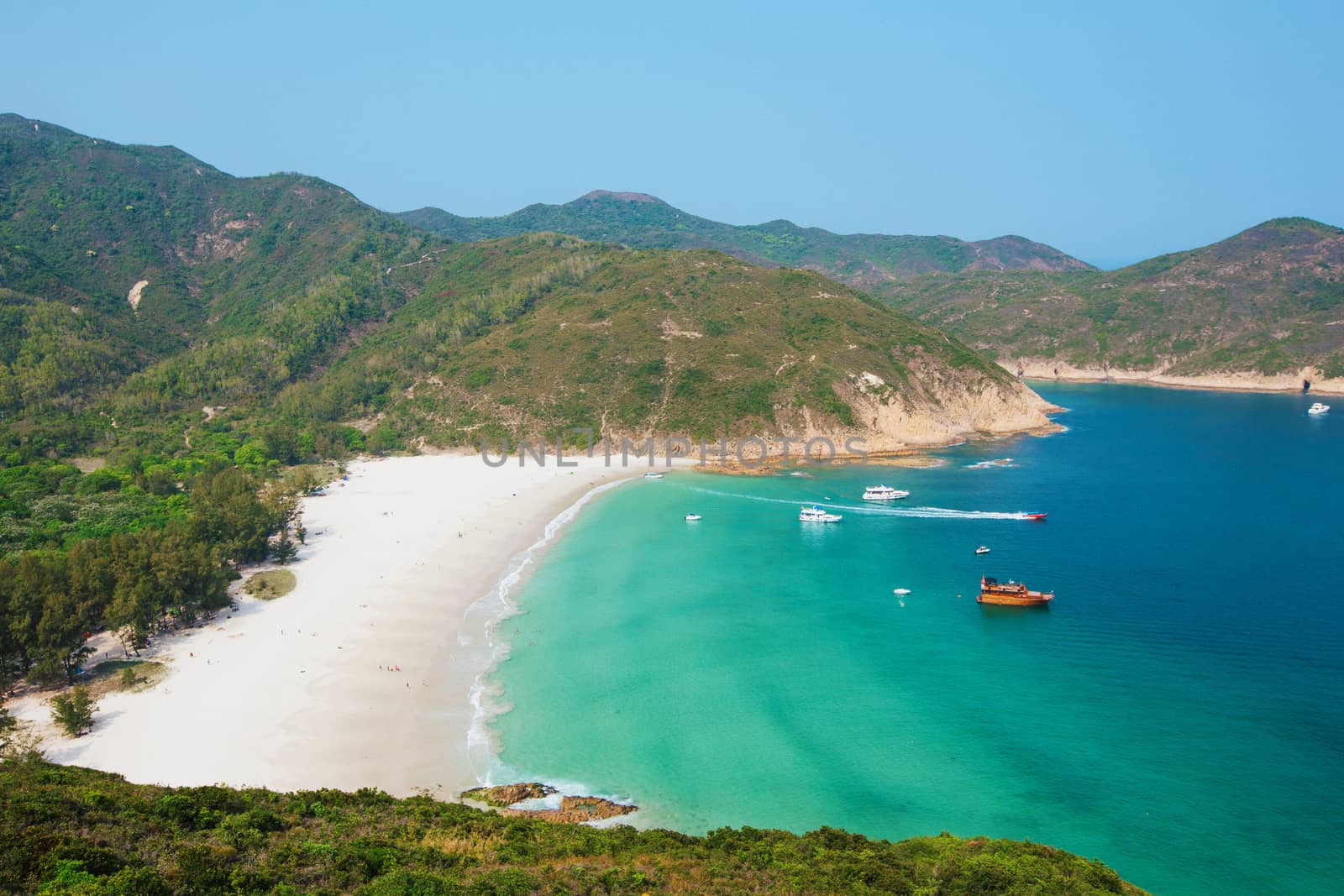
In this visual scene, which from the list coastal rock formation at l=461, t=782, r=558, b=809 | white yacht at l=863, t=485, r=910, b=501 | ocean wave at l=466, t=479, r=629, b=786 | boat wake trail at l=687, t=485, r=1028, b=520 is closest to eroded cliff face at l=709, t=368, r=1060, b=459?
boat wake trail at l=687, t=485, r=1028, b=520

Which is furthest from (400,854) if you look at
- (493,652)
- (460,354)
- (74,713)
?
(460,354)

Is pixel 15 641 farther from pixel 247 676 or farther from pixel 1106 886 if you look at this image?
pixel 1106 886

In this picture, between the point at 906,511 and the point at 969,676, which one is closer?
the point at 969,676

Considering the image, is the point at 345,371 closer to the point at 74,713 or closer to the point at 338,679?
the point at 338,679

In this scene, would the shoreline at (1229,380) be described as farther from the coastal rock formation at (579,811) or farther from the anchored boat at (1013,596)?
the coastal rock formation at (579,811)

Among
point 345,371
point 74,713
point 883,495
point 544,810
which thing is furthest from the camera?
point 345,371
